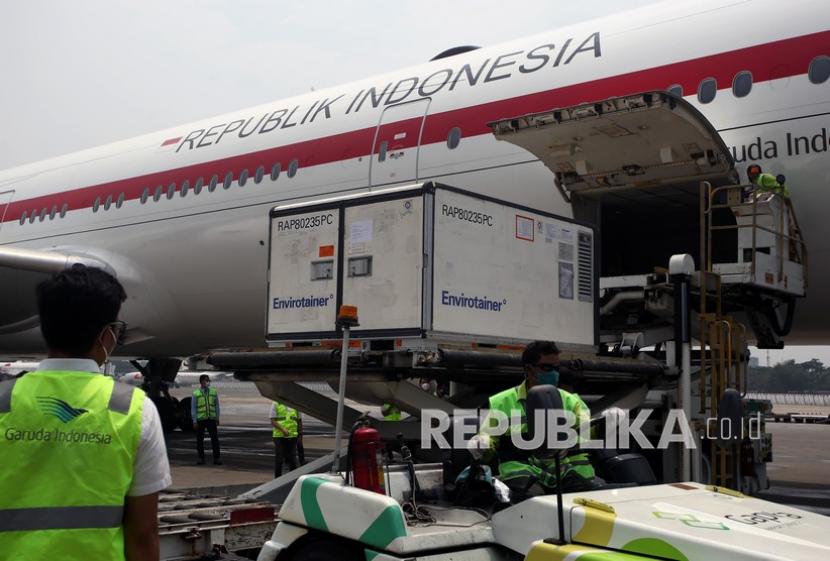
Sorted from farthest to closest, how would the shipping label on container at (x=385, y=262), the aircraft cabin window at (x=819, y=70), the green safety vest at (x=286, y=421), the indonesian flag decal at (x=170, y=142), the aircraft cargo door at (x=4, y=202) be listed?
the aircraft cargo door at (x=4, y=202), the indonesian flag decal at (x=170, y=142), the green safety vest at (x=286, y=421), the aircraft cabin window at (x=819, y=70), the shipping label on container at (x=385, y=262)

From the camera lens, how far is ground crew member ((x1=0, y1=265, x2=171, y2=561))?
2.19 metres

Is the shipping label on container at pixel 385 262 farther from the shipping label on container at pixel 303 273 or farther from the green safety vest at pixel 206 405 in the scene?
the green safety vest at pixel 206 405

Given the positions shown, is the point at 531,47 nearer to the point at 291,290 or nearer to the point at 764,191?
the point at 764,191

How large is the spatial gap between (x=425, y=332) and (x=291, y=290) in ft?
4.21

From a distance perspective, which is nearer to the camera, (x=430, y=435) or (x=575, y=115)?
(x=430, y=435)

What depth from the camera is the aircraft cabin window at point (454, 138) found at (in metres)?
10.6

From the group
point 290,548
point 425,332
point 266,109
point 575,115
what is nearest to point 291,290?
point 425,332

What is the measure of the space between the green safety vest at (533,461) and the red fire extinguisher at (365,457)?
0.49m

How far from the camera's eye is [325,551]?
4.10m

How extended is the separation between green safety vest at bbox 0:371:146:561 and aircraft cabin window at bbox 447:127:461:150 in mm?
8624

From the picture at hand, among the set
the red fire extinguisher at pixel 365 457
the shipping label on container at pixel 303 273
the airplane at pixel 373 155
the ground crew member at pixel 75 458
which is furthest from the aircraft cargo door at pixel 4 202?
the ground crew member at pixel 75 458

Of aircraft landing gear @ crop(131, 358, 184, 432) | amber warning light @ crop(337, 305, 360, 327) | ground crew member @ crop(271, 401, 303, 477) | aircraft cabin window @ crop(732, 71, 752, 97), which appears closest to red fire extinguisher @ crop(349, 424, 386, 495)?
amber warning light @ crop(337, 305, 360, 327)

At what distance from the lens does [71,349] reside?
2377 mm

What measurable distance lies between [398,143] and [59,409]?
922cm
